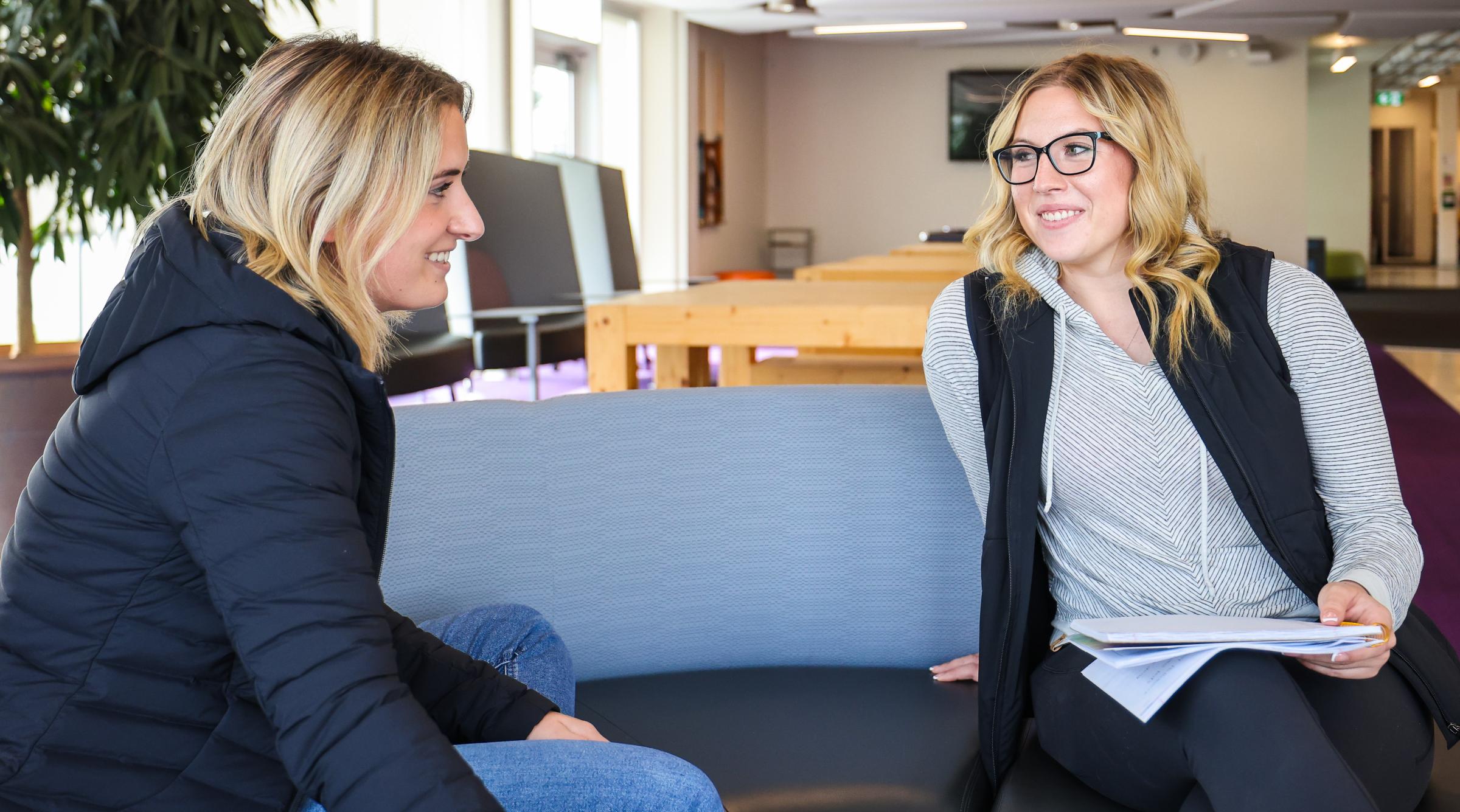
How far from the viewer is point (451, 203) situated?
1.08 m

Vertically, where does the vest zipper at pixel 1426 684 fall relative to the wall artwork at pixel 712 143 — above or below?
below

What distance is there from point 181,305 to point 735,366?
2.75 metres

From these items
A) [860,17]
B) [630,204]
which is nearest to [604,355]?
[630,204]

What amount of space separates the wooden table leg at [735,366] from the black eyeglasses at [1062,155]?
6.36 feet

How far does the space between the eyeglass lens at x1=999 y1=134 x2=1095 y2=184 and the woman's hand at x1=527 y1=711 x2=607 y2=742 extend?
898mm

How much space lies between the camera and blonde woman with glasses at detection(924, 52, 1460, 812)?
1308 millimetres

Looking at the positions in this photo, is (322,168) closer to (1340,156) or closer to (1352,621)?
(1352,621)

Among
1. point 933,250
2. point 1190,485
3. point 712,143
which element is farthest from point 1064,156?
point 712,143

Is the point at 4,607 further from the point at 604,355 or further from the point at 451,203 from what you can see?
the point at 604,355

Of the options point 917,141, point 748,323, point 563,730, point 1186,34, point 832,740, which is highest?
point 1186,34

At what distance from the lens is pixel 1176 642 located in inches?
47.4

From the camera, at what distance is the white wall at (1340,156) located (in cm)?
1608

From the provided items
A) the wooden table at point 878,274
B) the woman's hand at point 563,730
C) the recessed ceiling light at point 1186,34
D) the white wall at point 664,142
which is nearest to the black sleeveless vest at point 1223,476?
the woman's hand at point 563,730

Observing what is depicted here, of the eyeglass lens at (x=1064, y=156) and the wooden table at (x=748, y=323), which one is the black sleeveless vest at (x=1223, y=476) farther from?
the wooden table at (x=748, y=323)
